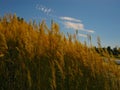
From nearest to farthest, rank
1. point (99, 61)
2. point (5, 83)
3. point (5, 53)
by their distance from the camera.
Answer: point (5, 83) < point (5, 53) < point (99, 61)

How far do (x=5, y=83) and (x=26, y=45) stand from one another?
590mm

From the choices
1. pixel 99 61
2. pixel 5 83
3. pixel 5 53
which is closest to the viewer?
pixel 5 83

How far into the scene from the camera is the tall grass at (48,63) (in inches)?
→ 154

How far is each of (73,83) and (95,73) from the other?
46 cm

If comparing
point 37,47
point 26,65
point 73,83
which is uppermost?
point 37,47

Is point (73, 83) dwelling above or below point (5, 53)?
below

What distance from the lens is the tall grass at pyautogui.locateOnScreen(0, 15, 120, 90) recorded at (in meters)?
3.91

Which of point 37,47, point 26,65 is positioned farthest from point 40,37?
point 26,65

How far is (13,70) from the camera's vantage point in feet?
13.3

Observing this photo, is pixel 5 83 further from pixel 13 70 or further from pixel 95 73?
pixel 95 73

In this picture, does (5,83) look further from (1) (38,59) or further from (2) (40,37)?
(2) (40,37)

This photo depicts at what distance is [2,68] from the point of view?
395 cm

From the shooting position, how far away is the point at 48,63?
13.4 feet

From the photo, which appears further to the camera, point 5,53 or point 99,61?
point 99,61
